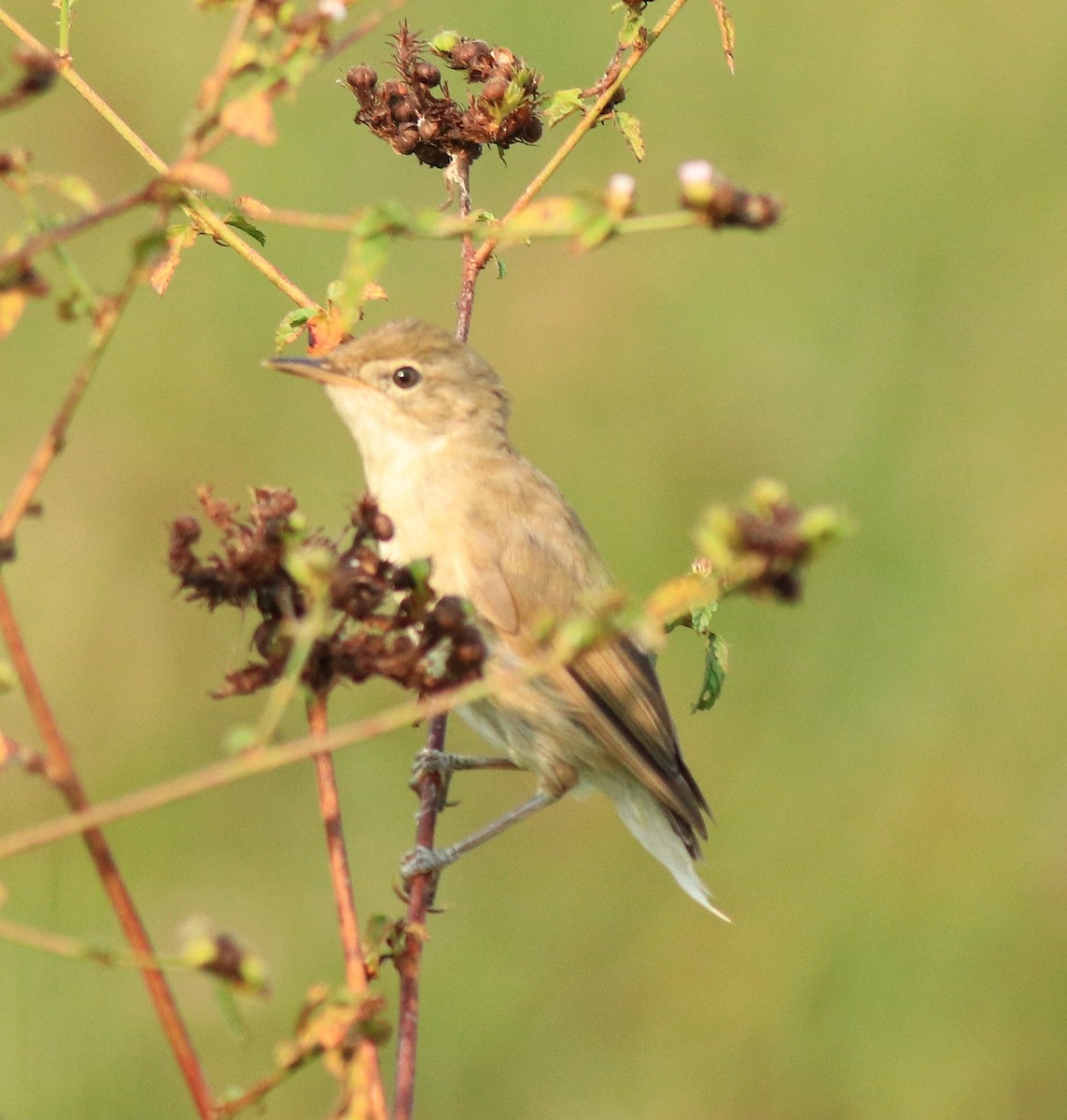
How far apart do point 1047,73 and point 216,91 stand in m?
7.49

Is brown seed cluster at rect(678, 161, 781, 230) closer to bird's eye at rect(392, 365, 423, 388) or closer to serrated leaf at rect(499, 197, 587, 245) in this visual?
serrated leaf at rect(499, 197, 587, 245)

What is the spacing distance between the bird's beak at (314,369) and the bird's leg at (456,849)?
3.50 ft

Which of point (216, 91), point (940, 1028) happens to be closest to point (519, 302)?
point (940, 1028)

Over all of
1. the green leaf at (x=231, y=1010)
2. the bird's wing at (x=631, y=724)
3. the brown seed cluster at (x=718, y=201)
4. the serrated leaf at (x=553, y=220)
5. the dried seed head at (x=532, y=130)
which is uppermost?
the dried seed head at (x=532, y=130)

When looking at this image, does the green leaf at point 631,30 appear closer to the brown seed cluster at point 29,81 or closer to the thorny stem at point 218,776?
the brown seed cluster at point 29,81

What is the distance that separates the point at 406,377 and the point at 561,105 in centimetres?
117

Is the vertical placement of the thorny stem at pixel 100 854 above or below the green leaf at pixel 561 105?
below

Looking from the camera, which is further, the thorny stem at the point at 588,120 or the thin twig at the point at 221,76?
the thorny stem at the point at 588,120

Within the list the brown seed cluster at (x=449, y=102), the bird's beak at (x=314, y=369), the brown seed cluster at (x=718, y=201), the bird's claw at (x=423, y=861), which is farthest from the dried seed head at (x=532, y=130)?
the brown seed cluster at (x=718, y=201)

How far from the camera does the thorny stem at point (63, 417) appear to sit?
1598 millimetres

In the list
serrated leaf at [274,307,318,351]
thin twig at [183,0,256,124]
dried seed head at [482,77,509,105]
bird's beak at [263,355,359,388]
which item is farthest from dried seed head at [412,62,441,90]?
thin twig at [183,0,256,124]

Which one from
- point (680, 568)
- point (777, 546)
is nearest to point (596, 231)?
point (777, 546)

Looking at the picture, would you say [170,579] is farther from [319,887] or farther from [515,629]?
[515,629]

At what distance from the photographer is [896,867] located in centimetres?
611
